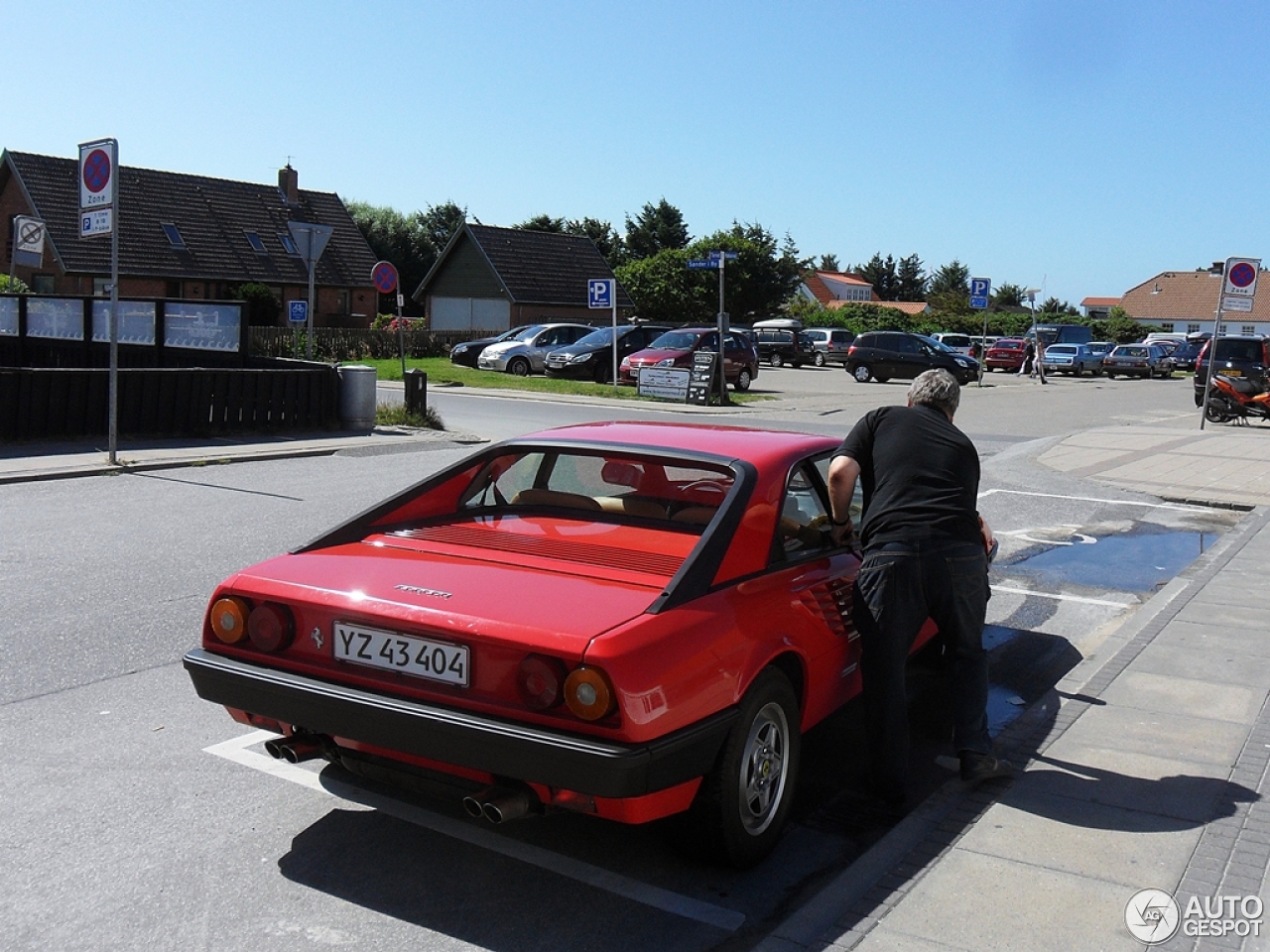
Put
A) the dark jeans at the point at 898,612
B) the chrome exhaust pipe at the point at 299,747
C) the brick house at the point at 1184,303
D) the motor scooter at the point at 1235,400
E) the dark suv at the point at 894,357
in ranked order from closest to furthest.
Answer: the chrome exhaust pipe at the point at 299,747, the dark jeans at the point at 898,612, the motor scooter at the point at 1235,400, the dark suv at the point at 894,357, the brick house at the point at 1184,303

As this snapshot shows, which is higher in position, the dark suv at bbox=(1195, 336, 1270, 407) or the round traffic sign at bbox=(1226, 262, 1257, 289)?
the round traffic sign at bbox=(1226, 262, 1257, 289)

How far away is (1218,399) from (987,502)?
14418mm

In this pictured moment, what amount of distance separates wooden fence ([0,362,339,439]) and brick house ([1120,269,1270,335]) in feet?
346

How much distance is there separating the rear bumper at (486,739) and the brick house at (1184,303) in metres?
116

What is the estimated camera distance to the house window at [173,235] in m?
46.9

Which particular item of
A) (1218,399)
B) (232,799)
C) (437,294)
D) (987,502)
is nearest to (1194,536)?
(987,502)

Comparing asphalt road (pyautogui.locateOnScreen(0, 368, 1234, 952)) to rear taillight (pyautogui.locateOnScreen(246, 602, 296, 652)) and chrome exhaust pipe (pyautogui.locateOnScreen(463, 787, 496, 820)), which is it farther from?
rear taillight (pyautogui.locateOnScreen(246, 602, 296, 652))

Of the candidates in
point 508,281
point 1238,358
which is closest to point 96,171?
point 1238,358

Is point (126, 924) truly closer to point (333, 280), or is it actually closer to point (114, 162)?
point (114, 162)

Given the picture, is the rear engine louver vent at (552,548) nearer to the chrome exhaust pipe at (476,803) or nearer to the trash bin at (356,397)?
the chrome exhaust pipe at (476,803)

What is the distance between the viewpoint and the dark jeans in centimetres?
462

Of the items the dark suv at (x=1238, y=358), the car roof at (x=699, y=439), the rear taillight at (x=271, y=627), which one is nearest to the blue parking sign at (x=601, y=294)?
the dark suv at (x=1238, y=358)

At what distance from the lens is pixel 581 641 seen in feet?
11.8
